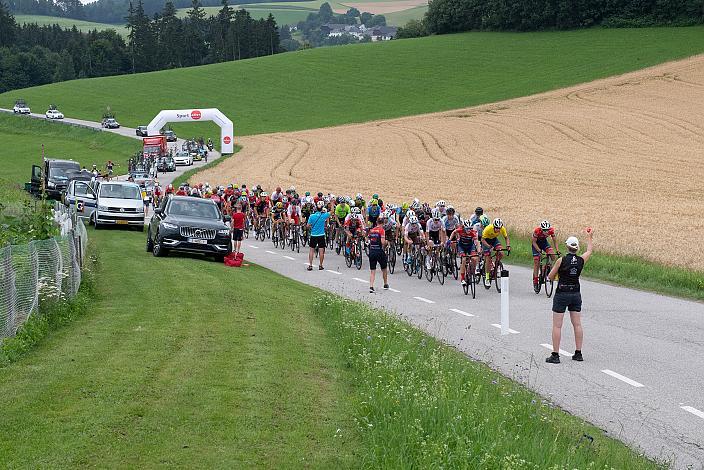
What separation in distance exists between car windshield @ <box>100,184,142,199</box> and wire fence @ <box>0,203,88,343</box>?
1864 cm

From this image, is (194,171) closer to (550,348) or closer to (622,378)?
(550,348)

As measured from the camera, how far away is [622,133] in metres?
68.2

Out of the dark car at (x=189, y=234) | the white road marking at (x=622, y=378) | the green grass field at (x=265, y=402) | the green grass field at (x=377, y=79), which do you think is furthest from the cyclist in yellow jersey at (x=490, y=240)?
the green grass field at (x=377, y=79)

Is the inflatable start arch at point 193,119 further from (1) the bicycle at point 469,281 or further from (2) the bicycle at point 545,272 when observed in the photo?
(2) the bicycle at point 545,272

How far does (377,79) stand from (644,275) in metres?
98.4

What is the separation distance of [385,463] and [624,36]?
115 metres

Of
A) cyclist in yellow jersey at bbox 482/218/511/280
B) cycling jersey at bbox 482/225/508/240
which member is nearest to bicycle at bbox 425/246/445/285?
cyclist in yellow jersey at bbox 482/218/511/280

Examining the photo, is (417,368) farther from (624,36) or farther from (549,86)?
(624,36)

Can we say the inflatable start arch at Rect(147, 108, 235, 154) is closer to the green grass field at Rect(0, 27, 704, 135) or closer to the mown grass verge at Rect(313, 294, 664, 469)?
the green grass field at Rect(0, 27, 704, 135)

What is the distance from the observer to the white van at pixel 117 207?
113ft

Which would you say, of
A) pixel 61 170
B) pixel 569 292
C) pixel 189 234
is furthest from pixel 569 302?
pixel 61 170

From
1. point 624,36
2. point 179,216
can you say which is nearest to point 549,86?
point 624,36

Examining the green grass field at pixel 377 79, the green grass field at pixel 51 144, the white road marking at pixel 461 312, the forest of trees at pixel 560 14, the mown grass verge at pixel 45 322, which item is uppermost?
the forest of trees at pixel 560 14

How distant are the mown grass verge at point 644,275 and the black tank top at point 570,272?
7.90 meters
